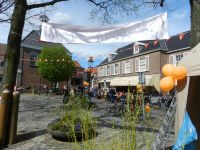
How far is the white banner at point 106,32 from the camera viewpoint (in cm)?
332

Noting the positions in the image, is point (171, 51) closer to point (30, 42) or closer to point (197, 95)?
point (197, 95)

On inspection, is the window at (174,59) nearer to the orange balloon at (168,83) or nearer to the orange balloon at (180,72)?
the orange balloon at (168,83)

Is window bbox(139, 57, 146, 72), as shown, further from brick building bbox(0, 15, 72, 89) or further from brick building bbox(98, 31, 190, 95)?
brick building bbox(0, 15, 72, 89)

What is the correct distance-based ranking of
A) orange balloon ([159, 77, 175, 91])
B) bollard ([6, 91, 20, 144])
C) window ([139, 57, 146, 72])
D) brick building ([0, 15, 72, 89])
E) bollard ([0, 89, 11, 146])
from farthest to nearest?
1. brick building ([0, 15, 72, 89])
2. window ([139, 57, 146, 72])
3. bollard ([6, 91, 20, 144])
4. bollard ([0, 89, 11, 146])
5. orange balloon ([159, 77, 175, 91])

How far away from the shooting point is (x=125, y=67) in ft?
77.4

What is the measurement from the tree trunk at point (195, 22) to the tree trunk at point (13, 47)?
16.4ft

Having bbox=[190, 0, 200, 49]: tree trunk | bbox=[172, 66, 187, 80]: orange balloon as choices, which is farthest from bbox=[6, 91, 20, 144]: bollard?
bbox=[190, 0, 200, 49]: tree trunk

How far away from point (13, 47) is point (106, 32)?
112 inches

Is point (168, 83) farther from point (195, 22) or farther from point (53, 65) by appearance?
point (53, 65)

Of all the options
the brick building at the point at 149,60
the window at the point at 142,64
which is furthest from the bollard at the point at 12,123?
the window at the point at 142,64

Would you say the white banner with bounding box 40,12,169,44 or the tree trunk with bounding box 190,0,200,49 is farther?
the tree trunk with bounding box 190,0,200,49

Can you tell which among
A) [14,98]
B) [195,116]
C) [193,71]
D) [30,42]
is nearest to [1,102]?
[14,98]

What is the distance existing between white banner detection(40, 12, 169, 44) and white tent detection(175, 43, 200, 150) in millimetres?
895

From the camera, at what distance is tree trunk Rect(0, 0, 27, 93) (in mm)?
4293
